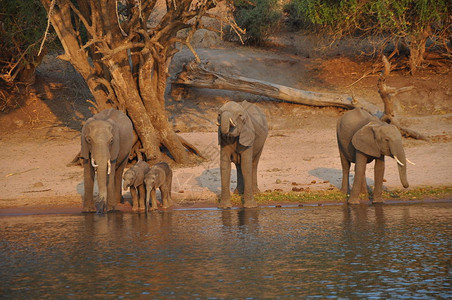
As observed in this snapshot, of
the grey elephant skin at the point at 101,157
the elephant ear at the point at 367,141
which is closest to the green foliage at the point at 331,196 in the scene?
the elephant ear at the point at 367,141

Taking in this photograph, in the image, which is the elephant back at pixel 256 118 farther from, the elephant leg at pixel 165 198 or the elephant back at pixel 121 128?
the elephant back at pixel 121 128

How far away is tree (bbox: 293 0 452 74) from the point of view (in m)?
23.5

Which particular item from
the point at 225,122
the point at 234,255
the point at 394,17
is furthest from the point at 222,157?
the point at 394,17

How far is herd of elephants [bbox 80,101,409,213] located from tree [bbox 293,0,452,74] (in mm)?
9697

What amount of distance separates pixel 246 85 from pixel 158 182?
1242 centimetres

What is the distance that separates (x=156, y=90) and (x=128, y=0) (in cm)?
253

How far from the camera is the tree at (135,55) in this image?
17.2 metres

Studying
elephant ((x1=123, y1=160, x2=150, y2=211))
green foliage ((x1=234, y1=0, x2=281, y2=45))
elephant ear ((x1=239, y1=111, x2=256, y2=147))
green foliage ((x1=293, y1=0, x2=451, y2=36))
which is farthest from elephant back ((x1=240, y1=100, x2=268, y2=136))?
green foliage ((x1=234, y1=0, x2=281, y2=45))

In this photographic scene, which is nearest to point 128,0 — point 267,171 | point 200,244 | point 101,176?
point 267,171

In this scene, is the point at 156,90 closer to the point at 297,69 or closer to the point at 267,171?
the point at 267,171

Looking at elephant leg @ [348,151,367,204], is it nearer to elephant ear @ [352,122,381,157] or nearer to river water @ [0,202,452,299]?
elephant ear @ [352,122,381,157]

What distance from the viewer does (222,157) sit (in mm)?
13383

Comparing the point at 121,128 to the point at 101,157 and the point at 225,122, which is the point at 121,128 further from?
the point at 225,122

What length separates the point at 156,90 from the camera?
19.0 m
